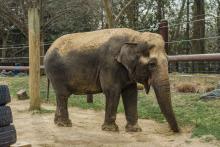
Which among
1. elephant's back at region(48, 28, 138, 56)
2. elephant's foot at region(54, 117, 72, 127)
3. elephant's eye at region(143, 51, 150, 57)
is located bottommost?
elephant's foot at region(54, 117, 72, 127)

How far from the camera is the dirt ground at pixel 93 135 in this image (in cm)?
594

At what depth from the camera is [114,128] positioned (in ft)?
22.4

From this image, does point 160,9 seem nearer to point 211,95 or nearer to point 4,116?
point 211,95

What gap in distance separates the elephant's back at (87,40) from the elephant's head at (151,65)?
278 millimetres

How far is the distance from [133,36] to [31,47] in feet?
10.6

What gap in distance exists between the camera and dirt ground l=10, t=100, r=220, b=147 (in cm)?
594

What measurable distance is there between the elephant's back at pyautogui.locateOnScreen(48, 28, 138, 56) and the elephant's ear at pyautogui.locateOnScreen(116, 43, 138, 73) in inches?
8.7

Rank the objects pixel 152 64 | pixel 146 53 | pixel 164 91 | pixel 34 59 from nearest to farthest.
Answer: pixel 164 91 < pixel 152 64 < pixel 146 53 < pixel 34 59

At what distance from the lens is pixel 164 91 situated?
6230mm

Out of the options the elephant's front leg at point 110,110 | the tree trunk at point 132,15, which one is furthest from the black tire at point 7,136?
the tree trunk at point 132,15

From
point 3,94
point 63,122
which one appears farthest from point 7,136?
point 63,122

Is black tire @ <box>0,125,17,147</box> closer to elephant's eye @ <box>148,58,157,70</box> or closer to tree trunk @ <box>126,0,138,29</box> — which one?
elephant's eye @ <box>148,58,157,70</box>

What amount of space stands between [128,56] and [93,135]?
114 cm

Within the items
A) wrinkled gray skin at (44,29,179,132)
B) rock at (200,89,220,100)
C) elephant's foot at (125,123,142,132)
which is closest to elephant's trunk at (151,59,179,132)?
wrinkled gray skin at (44,29,179,132)
